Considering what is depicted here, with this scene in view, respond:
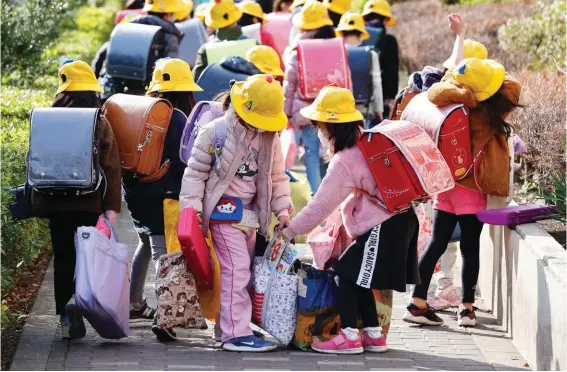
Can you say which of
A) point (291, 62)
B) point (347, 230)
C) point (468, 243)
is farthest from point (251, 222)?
point (291, 62)

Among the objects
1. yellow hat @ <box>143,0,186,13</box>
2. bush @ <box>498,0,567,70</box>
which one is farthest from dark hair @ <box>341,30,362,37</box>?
bush @ <box>498,0,567,70</box>

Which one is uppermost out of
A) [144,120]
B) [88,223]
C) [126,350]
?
[144,120]

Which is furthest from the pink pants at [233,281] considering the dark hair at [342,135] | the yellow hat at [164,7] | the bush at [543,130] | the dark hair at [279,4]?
the dark hair at [279,4]

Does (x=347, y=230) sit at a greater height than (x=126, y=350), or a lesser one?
greater

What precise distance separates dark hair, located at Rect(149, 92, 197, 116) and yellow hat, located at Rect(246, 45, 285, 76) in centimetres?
163

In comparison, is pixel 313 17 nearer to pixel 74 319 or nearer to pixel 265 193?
pixel 265 193

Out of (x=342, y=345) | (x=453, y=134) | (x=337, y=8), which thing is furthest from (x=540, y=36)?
(x=342, y=345)

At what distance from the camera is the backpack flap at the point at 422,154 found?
6.61 m

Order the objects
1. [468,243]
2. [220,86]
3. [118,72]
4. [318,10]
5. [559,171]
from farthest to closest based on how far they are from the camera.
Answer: [318,10] → [118,72] → [220,86] → [559,171] → [468,243]

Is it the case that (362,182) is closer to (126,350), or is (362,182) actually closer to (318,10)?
(126,350)

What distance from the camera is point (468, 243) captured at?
298 inches

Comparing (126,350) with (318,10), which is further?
(318,10)

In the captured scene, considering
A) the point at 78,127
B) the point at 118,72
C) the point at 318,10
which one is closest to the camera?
the point at 78,127

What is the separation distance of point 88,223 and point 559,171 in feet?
11.2
